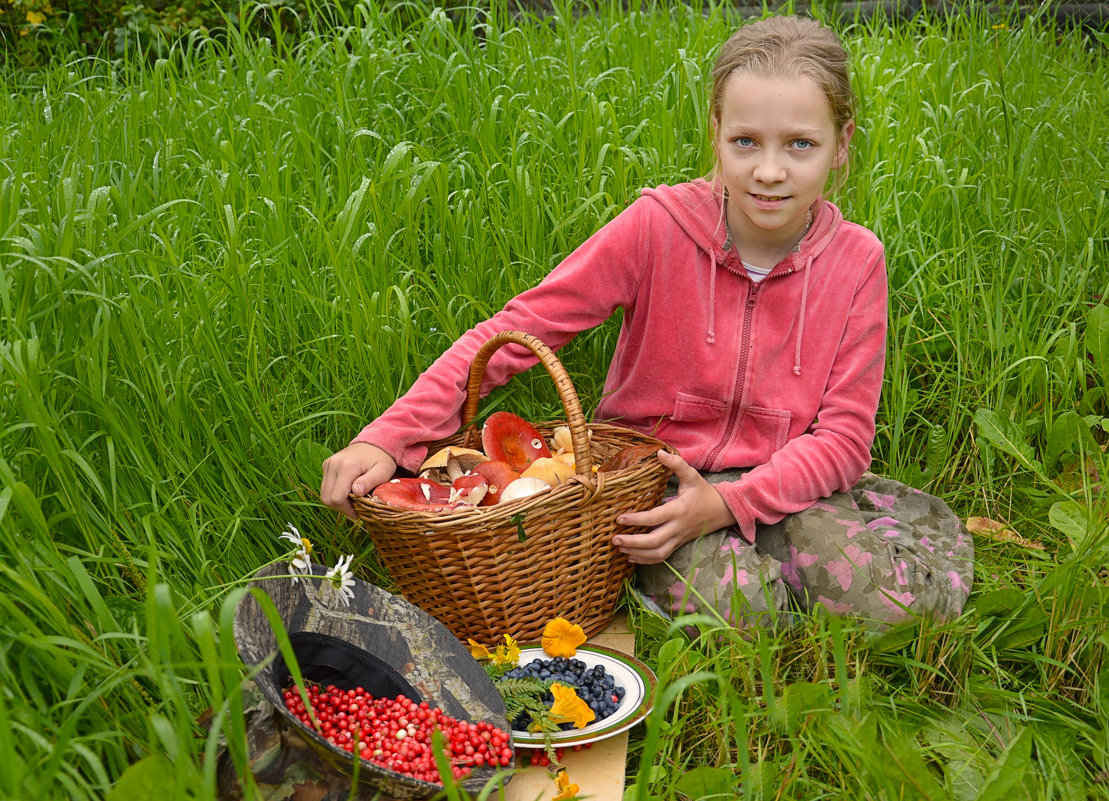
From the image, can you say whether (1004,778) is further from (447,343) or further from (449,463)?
(447,343)

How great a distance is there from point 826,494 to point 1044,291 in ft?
3.52

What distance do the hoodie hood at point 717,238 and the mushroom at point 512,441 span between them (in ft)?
1.46

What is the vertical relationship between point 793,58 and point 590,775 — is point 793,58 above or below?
above

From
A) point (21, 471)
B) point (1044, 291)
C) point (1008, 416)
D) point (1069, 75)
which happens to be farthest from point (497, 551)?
point (1069, 75)

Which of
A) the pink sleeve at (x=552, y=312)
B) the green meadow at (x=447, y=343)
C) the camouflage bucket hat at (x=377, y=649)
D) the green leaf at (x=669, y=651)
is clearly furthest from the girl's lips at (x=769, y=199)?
the camouflage bucket hat at (x=377, y=649)

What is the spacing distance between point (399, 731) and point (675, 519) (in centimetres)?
72

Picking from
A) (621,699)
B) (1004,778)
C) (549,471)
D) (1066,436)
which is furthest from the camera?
(1066,436)

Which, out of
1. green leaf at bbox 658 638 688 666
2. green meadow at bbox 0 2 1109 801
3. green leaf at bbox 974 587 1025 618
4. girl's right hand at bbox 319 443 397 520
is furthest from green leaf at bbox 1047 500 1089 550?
girl's right hand at bbox 319 443 397 520

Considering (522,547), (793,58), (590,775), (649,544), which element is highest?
(793,58)

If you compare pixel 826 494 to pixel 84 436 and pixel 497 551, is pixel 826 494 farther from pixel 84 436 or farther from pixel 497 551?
pixel 84 436

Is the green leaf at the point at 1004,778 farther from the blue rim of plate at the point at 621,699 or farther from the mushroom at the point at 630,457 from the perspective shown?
the mushroom at the point at 630,457

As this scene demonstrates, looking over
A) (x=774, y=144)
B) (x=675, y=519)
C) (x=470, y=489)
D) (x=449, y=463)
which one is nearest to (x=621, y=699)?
(x=675, y=519)

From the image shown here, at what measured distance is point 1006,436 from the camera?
232 centimetres

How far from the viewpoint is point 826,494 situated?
2.09 meters
